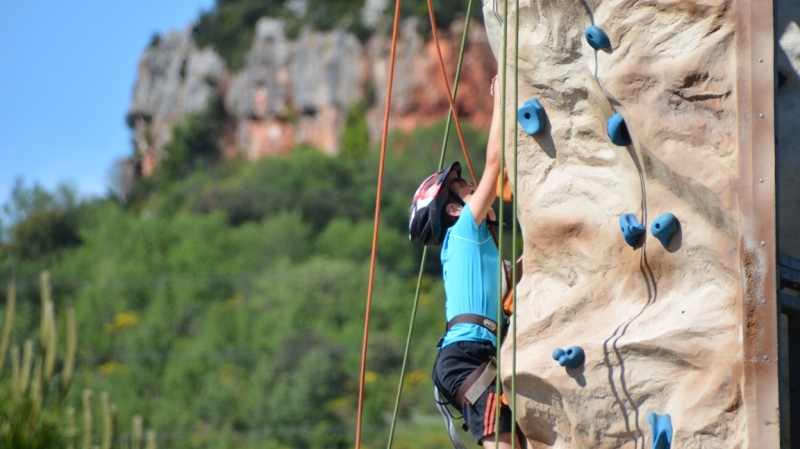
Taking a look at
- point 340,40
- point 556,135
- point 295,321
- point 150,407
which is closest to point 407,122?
point 340,40

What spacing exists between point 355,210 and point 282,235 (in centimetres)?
385

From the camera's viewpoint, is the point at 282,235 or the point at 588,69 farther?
the point at 282,235

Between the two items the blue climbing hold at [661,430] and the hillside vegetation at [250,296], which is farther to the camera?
the hillside vegetation at [250,296]

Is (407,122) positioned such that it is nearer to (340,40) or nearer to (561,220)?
(340,40)

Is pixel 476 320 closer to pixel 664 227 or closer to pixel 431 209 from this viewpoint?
pixel 431 209

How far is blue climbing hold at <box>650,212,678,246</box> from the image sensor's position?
3447 mm

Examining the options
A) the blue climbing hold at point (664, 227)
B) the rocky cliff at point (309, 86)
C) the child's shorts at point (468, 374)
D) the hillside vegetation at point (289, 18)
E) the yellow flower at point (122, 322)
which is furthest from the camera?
the hillside vegetation at point (289, 18)

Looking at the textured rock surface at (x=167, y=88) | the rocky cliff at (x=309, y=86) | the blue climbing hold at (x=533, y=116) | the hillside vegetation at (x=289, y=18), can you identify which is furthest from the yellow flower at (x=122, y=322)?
the blue climbing hold at (x=533, y=116)

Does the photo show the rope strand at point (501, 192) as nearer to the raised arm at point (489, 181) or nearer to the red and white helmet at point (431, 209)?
the raised arm at point (489, 181)

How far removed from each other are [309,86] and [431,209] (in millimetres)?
47781

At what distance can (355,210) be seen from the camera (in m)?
42.1

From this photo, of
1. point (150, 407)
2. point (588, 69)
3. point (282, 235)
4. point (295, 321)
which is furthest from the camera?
point (282, 235)

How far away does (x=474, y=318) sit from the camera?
12.2 ft

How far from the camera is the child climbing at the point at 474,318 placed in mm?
3693
